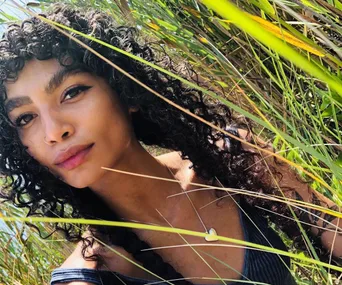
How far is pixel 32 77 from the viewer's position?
111 centimetres

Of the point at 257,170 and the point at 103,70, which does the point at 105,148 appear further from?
the point at 257,170

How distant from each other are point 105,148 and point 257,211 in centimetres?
48

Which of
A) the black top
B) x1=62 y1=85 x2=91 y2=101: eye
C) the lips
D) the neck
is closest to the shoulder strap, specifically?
the black top

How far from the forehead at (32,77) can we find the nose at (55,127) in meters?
0.07

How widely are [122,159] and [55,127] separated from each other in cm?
21

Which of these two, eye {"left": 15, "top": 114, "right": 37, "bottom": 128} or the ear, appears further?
the ear

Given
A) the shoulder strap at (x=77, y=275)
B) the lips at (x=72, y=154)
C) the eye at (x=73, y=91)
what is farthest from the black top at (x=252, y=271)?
the eye at (x=73, y=91)

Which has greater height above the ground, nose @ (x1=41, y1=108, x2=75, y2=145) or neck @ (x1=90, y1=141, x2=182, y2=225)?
nose @ (x1=41, y1=108, x2=75, y2=145)

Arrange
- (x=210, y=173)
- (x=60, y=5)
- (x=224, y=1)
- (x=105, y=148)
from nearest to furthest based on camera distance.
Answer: (x=224, y=1) < (x=105, y=148) < (x=60, y=5) < (x=210, y=173)

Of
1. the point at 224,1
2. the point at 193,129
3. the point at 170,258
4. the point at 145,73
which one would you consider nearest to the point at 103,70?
the point at 145,73

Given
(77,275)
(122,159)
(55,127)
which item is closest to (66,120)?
(55,127)

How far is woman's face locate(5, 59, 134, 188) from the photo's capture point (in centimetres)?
107

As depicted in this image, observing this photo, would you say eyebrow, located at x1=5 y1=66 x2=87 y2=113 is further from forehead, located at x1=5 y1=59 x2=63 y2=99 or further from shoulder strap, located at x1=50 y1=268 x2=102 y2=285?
shoulder strap, located at x1=50 y1=268 x2=102 y2=285

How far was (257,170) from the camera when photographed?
57.1 inches
